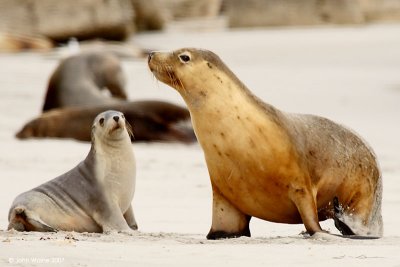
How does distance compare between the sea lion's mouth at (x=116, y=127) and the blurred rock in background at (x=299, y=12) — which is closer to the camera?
the sea lion's mouth at (x=116, y=127)

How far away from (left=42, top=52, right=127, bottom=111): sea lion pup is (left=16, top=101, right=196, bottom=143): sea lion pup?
3.66 ft

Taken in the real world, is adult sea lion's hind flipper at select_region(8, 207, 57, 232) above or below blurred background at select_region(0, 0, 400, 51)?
below

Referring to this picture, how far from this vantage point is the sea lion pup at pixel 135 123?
1200 centimetres

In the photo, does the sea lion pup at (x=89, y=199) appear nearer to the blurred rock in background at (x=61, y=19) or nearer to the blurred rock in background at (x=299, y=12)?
the blurred rock in background at (x=61, y=19)

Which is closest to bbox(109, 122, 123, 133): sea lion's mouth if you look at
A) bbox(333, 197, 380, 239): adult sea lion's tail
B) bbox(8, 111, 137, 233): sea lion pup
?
bbox(8, 111, 137, 233): sea lion pup

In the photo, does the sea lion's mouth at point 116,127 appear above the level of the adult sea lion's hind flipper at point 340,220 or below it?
above

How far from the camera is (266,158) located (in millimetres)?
6148

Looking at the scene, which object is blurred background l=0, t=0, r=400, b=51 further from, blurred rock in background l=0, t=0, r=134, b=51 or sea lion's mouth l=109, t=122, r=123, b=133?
sea lion's mouth l=109, t=122, r=123, b=133

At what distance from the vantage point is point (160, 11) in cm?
2750

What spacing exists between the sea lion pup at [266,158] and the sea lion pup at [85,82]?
7.07 meters

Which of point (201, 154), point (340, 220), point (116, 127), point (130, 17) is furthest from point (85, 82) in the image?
point (130, 17)

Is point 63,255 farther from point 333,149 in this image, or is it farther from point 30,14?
point 30,14

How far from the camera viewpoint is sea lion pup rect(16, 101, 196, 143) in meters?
12.0

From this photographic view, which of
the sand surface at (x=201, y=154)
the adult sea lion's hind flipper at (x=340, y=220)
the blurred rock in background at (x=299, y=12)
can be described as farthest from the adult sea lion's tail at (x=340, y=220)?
the blurred rock in background at (x=299, y=12)
